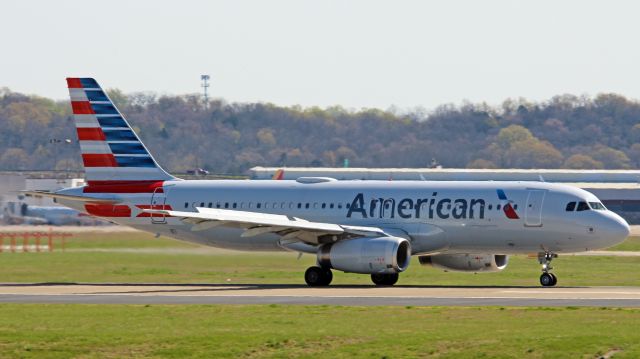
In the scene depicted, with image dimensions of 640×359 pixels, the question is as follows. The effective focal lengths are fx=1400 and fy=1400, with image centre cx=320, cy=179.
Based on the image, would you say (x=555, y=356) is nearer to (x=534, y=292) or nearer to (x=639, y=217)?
(x=534, y=292)

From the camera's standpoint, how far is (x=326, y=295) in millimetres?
45000

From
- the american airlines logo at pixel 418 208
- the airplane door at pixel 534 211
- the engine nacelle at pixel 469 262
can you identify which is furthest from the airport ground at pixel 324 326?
the american airlines logo at pixel 418 208

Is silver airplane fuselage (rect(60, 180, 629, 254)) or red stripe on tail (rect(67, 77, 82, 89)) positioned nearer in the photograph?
silver airplane fuselage (rect(60, 180, 629, 254))

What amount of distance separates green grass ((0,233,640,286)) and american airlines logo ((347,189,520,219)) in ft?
10.3

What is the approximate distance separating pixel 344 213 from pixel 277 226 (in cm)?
457

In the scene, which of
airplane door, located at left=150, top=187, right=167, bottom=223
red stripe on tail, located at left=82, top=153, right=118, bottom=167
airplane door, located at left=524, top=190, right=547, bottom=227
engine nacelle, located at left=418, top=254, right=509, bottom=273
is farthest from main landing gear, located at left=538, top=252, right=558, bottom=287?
red stripe on tail, located at left=82, top=153, right=118, bottom=167

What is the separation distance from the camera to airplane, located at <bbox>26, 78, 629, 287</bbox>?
5084 cm

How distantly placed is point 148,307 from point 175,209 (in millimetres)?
18097

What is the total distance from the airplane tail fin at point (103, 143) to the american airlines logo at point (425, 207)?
1000 cm

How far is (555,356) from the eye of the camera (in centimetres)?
2958

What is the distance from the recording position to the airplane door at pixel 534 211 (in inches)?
2007

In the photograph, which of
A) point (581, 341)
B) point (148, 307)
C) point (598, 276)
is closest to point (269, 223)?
point (148, 307)

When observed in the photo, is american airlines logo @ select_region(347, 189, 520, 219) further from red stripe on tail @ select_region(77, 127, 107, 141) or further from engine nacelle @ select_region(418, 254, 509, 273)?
red stripe on tail @ select_region(77, 127, 107, 141)

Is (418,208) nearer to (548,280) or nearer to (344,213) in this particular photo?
(344,213)
